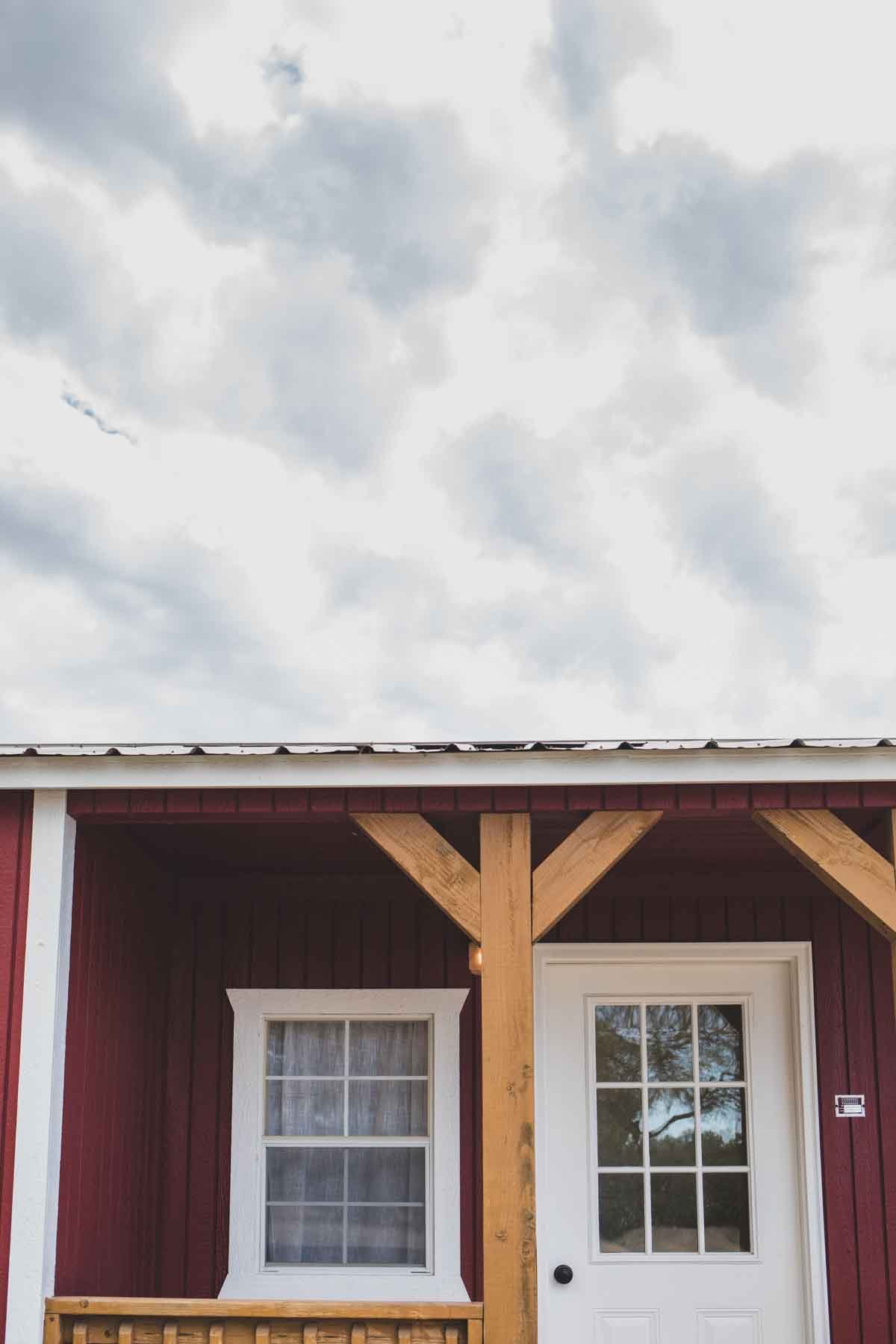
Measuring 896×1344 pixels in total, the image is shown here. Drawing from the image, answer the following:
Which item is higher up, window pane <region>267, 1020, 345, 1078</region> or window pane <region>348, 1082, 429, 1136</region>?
window pane <region>267, 1020, 345, 1078</region>

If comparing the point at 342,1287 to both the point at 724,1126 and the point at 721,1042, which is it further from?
the point at 721,1042

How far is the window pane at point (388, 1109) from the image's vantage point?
20.2ft

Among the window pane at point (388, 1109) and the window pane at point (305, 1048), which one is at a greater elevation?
the window pane at point (305, 1048)

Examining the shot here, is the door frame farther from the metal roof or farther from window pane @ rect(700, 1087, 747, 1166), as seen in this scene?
the metal roof

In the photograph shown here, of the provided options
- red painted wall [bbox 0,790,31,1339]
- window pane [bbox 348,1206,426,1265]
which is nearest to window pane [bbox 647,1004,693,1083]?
window pane [bbox 348,1206,426,1265]

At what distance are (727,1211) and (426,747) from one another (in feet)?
9.90

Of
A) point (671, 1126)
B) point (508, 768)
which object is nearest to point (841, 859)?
point (508, 768)

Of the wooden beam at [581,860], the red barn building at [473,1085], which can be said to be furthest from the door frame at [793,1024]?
the wooden beam at [581,860]

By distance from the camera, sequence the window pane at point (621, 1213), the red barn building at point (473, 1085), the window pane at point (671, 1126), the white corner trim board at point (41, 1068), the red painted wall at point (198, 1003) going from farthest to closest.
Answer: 1. the window pane at point (671, 1126)
2. the window pane at point (621, 1213)
3. the red barn building at point (473, 1085)
4. the red painted wall at point (198, 1003)
5. the white corner trim board at point (41, 1068)

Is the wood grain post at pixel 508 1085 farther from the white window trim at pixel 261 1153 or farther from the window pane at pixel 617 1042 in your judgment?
the window pane at pixel 617 1042

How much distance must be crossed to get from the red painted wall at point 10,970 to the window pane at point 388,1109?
2.13 m

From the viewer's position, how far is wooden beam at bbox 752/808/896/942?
172 inches

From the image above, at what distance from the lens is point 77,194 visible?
529 inches

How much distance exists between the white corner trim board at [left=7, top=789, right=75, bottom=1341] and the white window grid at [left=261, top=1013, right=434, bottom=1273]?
1.80 meters
